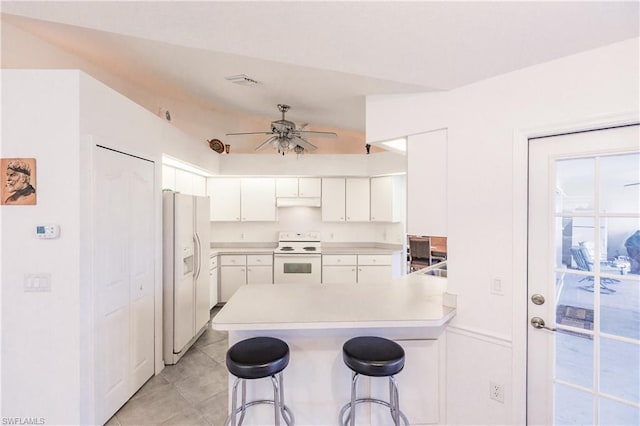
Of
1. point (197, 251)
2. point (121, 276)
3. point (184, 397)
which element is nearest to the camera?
point (121, 276)

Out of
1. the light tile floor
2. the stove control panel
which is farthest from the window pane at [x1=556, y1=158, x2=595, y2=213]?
the stove control panel

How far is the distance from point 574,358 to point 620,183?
978 millimetres

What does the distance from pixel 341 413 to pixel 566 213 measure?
1.78 metres

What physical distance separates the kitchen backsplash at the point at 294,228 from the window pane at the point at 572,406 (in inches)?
139

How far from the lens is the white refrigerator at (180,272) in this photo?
2754 mm

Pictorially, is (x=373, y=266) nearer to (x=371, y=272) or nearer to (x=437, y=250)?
(x=371, y=272)

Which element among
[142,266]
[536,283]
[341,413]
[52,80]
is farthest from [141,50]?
[536,283]

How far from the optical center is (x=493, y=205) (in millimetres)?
1704

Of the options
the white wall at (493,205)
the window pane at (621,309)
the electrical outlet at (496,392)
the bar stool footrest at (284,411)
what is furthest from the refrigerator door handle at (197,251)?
the window pane at (621,309)

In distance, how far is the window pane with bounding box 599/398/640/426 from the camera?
135 centimetres

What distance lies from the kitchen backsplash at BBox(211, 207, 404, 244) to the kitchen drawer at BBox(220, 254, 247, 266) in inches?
25.8

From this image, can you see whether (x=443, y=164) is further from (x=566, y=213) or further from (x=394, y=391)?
(x=394, y=391)

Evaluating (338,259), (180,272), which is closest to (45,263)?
(180,272)

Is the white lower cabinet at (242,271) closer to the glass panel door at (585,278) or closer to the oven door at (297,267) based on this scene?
the oven door at (297,267)
